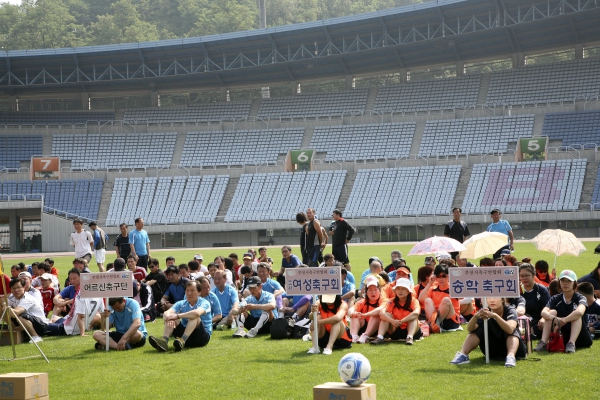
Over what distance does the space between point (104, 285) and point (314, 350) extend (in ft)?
12.5

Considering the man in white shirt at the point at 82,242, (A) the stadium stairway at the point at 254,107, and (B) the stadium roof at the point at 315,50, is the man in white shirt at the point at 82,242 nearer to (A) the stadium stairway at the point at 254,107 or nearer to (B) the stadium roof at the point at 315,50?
(B) the stadium roof at the point at 315,50

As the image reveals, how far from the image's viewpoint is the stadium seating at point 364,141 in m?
57.6

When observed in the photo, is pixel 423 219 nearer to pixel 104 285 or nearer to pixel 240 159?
pixel 240 159

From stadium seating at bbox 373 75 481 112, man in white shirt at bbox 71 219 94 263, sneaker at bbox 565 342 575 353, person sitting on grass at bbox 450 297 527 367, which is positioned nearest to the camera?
person sitting on grass at bbox 450 297 527 367

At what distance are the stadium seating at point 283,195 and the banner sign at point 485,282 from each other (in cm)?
4206

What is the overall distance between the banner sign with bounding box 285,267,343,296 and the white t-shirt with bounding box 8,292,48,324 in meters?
5.50

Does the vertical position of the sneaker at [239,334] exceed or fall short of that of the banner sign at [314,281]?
it falls short

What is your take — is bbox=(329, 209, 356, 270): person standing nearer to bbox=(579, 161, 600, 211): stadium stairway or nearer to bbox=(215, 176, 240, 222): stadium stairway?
bbox=(579, 161, 600, 211): stadium stairway

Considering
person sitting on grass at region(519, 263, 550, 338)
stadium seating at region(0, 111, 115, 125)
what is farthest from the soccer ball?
stadium seating at region(0, 111, 115, 125)

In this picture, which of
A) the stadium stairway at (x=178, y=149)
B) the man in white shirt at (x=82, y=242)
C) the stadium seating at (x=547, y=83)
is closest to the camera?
the man in white shirt at (x=82, y=242)

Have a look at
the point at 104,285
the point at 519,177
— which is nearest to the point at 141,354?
the point at 104,285

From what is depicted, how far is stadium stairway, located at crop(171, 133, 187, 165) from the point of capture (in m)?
60.8

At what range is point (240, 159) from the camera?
5997cm

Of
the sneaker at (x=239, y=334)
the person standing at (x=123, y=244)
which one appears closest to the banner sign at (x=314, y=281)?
the sneaker at (x=239, y=334)
